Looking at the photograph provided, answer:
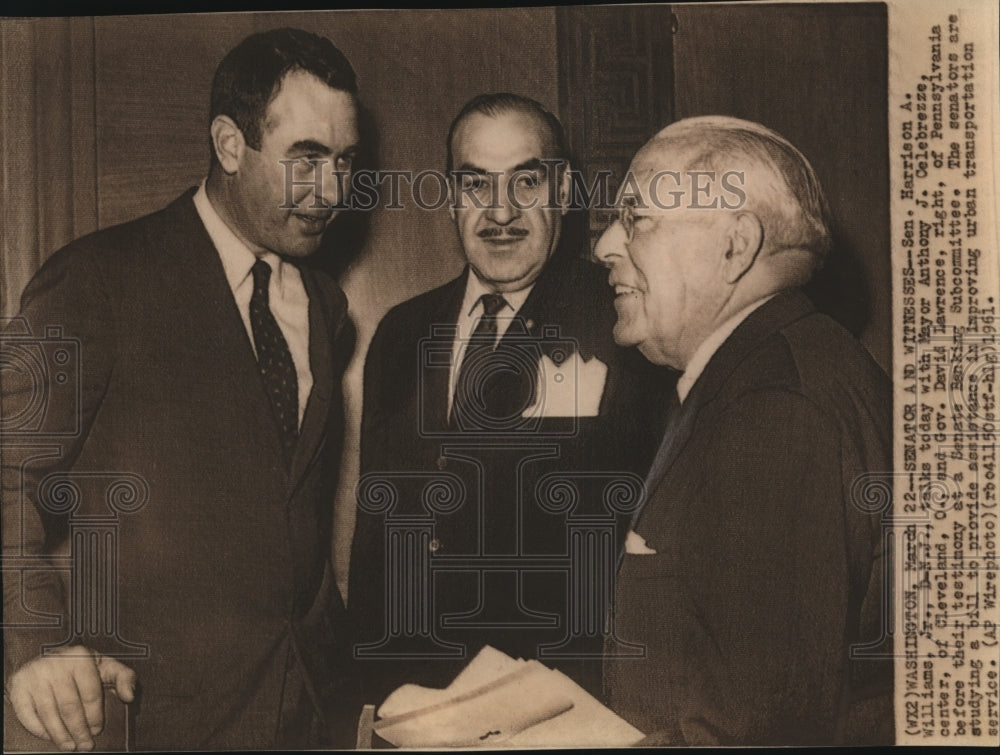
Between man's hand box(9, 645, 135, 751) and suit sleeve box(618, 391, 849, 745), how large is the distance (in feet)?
4.67

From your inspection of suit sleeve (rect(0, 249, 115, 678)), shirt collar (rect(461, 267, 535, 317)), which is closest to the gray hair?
shirt collar (rect(461, 267, 535, 317))

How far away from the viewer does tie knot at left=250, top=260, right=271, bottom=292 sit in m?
2.87

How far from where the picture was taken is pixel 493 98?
2.87m

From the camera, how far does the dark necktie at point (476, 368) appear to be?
286cm

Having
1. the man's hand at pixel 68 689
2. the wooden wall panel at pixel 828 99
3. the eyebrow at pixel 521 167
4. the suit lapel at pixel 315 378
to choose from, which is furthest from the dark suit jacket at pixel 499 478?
the man's hand at pixel 68 689

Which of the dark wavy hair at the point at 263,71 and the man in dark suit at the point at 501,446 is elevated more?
the dark wavy hair at the point at 263,71

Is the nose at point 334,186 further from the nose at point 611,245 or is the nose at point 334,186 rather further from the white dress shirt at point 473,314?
the nose at point 611,245

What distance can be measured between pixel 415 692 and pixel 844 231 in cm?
174

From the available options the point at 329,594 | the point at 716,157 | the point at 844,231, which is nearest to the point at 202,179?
the point at 329,594

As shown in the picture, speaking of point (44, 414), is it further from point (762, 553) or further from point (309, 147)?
point (762, 553)

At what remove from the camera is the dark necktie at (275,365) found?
2844mm

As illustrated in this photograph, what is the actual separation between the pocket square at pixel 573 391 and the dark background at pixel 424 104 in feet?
1.10

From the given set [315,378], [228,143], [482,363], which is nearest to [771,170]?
[482,363]

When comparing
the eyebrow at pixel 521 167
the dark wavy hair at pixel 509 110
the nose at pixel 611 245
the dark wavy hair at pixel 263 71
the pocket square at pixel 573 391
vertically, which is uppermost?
the dark wavy hair at pixel 263 71
